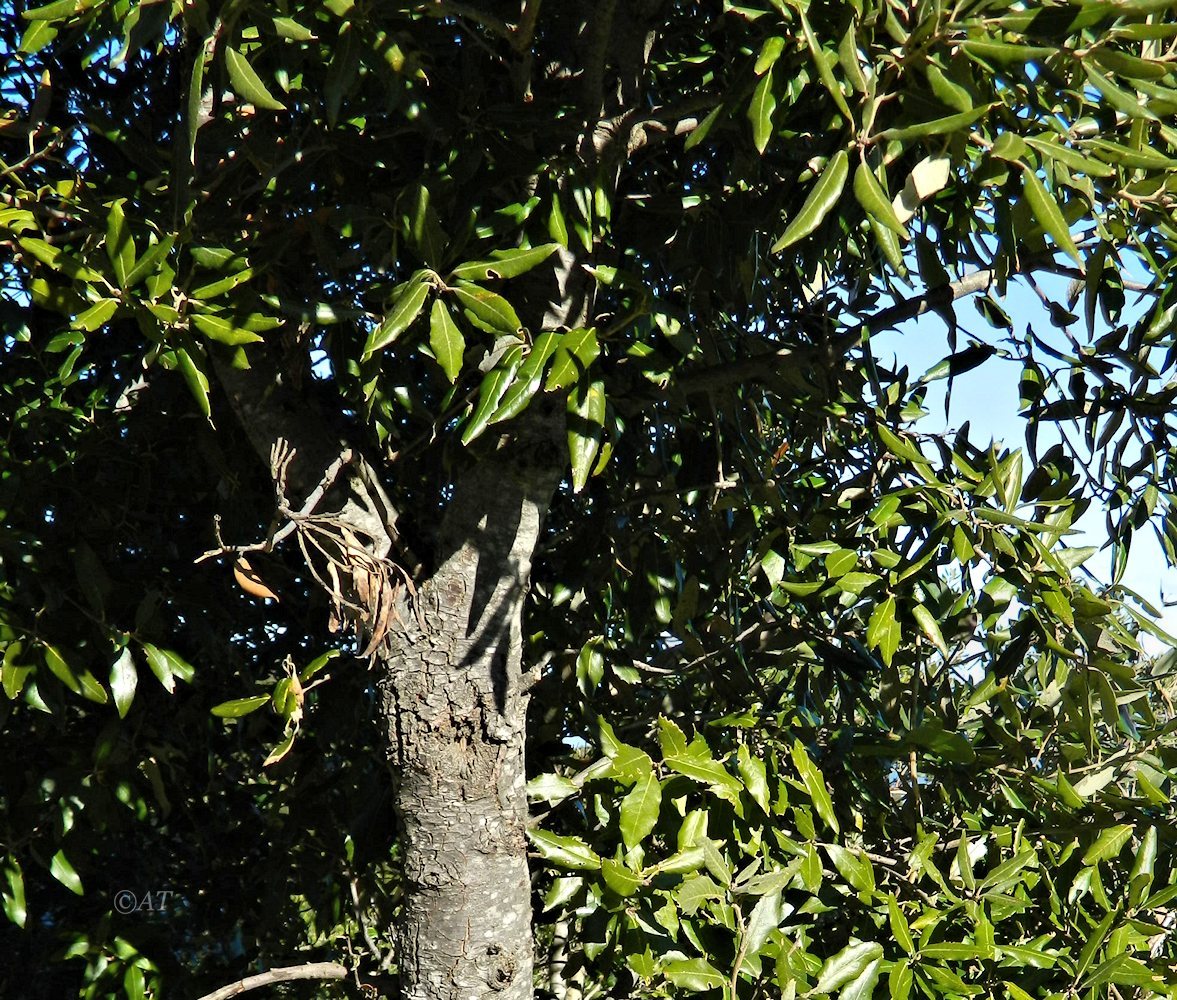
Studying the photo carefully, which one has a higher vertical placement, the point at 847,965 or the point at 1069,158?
the point at 1069,158

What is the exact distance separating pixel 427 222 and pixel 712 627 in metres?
1.15

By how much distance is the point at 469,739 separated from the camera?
1.74 m

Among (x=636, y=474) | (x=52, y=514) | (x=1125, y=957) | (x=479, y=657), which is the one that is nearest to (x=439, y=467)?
(x=636, y=474)

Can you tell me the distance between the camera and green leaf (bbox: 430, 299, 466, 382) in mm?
1305

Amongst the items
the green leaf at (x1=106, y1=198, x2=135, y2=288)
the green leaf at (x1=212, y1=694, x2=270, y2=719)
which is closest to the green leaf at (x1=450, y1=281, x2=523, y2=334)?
the green leaf at (x1=106, y1=198, x2=135, y2=288)

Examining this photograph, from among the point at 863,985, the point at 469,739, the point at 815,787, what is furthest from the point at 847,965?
the point at 469,739

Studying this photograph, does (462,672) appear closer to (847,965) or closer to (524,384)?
(524,384)

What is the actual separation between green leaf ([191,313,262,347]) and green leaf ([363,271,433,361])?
0.22m

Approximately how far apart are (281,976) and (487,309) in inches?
46.3

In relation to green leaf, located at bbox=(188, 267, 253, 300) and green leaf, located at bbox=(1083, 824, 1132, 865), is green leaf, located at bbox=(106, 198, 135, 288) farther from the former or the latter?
green leaf, located at bbox=(1083, 824, 1132, 865)

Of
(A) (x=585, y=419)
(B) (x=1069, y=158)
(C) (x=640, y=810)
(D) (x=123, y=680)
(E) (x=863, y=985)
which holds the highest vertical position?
(B) (x=1069, y=158)

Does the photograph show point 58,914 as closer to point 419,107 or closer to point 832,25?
point 419,107

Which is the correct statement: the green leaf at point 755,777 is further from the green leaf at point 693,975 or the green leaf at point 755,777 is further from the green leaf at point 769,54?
the green leaf at point 769,54

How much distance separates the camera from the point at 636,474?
2195 mm
